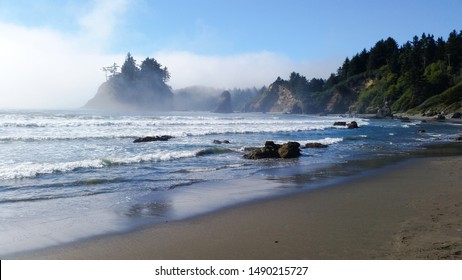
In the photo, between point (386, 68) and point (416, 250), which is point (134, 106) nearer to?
point (386, 68)

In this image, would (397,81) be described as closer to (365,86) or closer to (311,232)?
(365,86)

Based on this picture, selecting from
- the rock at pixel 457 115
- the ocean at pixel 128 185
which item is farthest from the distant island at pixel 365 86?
the ocean at pixel 128 185

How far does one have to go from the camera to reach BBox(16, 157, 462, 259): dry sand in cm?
482

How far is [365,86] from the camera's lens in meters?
116

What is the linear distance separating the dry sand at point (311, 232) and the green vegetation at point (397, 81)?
214 ft

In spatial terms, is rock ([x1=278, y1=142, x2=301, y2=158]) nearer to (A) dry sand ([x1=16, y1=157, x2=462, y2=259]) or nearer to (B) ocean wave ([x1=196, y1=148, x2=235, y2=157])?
(B) ocean wave ([x1=196, y1=148, x2=235, y2=157])

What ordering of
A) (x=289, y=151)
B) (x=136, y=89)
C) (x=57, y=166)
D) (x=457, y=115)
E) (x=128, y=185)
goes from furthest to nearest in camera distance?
(x=136, y=89), (x=457, y=115), (x=289, y=151), (x=57, y=166), (x=128, y=185)

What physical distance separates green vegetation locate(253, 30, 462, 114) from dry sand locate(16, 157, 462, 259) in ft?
214

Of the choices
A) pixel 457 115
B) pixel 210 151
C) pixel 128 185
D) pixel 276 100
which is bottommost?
pixel 128 185

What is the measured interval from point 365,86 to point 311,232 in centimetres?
11912

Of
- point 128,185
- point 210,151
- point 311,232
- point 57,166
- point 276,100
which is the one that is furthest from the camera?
point 276,100

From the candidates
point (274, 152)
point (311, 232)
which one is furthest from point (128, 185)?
point (274, 152)

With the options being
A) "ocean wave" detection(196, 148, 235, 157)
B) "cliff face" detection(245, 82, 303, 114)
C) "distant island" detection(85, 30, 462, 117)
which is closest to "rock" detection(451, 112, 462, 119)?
"distant island" detection(85, 30, 462, 117)
